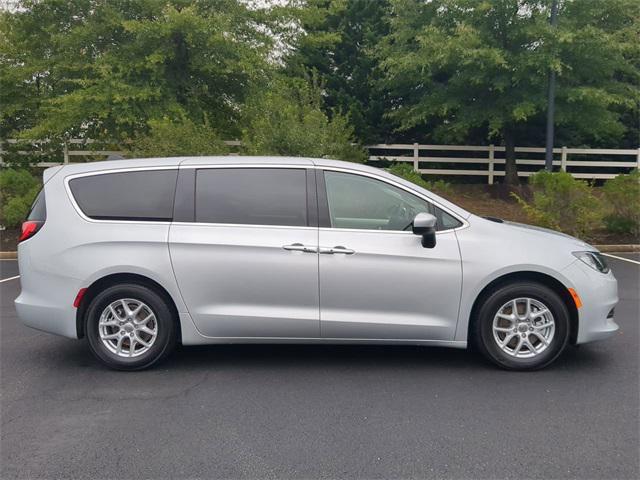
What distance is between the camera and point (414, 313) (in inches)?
197

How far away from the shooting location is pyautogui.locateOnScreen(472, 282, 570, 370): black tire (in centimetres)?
497

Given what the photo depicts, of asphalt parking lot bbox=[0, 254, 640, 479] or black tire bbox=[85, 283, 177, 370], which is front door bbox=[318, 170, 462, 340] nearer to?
asphalt parking lot bbox=[0, 254, 640, 479]

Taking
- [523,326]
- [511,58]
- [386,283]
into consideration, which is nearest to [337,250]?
[386,283]

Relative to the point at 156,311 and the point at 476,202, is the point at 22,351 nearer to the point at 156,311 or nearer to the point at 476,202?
the point at 156,311

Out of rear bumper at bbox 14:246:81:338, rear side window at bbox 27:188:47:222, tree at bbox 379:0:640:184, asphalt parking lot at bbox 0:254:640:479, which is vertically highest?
tree at bbox 379:0:640:184

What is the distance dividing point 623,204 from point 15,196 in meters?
12.6

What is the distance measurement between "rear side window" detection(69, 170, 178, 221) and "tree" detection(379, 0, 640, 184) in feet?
40.7

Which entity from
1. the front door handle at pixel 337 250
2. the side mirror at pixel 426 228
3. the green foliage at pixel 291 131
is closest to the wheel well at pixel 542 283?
the side mirror at pixel 426 228

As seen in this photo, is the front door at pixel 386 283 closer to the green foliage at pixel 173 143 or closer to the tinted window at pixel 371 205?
the tinted window at pixel 371 205

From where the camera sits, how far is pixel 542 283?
5055mm

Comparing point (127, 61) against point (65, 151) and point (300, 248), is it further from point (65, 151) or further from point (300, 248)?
point (300, 248)

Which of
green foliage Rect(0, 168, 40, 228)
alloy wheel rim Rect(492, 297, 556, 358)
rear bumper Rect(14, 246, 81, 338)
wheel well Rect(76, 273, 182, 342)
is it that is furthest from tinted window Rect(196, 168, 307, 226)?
green foliage Rect(0, 168, 40, 228)

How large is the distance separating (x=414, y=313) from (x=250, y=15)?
14.0 metres

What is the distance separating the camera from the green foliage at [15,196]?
516 inches
